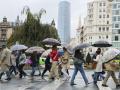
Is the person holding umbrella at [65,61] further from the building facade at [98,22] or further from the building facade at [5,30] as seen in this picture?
the building facade at [98,22]

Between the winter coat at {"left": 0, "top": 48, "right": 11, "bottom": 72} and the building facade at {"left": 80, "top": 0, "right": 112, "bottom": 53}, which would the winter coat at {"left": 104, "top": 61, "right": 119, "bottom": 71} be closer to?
the winter coat at {"left": 0, "top": 48, "right": 11, "bottom": 72}

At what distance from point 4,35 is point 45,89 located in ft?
427

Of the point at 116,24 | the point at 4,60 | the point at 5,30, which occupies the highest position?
the point at 116,24

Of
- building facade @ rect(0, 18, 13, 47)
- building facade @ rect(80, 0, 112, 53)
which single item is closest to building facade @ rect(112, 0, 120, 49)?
building facade @ rect(80, 0, 112, 53)

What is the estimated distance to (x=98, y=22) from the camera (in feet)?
535

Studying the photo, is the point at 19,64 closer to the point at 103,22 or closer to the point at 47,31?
the point at 47,31

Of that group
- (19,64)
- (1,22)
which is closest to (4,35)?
(1,22)

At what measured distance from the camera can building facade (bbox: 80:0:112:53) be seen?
16200cm

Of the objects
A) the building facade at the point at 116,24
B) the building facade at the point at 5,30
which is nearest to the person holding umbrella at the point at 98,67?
the building facade at the point at 116,24

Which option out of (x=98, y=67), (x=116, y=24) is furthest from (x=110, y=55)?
(x=116, y=24)

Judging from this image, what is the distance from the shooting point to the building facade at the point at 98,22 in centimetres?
16200

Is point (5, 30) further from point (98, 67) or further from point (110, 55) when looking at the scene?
point (110, 55)

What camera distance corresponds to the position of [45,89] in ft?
53.0

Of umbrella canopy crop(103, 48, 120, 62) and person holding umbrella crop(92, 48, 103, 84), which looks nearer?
umbrella canopy crop(103, 48, 120, 62)
